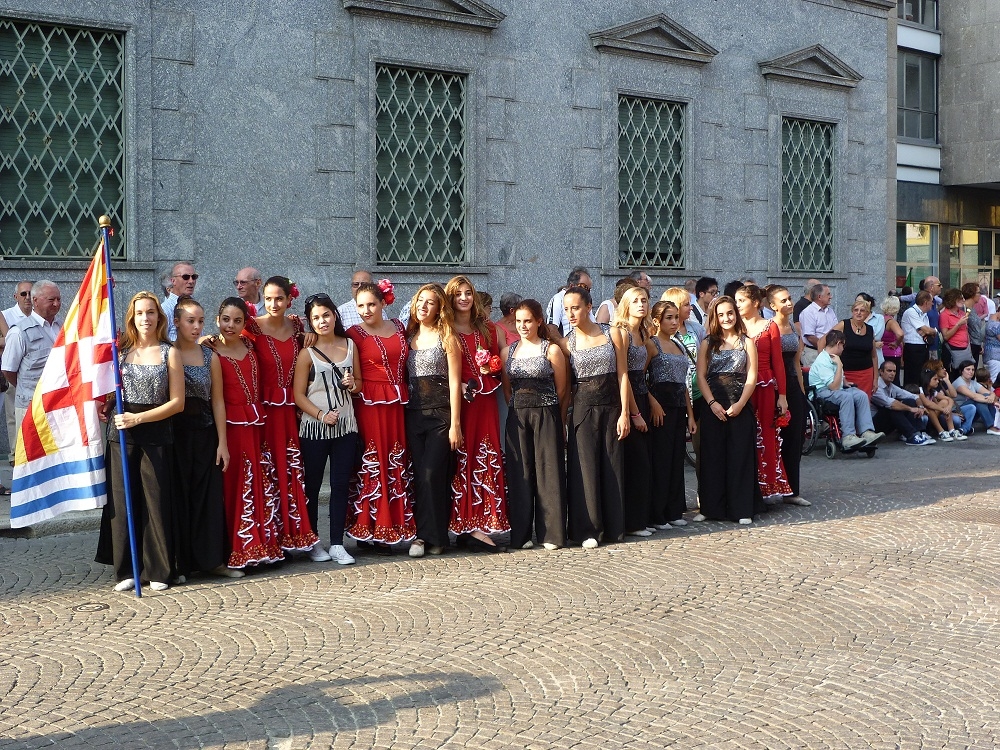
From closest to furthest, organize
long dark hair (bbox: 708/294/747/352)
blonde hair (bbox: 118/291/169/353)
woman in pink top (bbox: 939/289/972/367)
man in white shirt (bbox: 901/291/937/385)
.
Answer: blonde hair (bbox: 118/291/169/353), long dark hair (bbox: 708/294/747/352), man in white shirt (bbox: 901/291/937/385), woman in pink top (bbox: 939/289/972/367)

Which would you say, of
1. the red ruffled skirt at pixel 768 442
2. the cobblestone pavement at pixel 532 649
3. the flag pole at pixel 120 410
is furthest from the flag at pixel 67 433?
the red ruffled skirt at pixel 768 442

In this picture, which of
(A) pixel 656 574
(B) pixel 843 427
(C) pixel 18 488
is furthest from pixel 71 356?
(B) pixel 843 427

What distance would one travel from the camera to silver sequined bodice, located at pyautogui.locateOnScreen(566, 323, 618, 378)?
28.2 ft

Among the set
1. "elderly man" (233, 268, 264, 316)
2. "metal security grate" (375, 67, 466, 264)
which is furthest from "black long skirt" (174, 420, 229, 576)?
"metal security grate" (375, 67, 466, 264)

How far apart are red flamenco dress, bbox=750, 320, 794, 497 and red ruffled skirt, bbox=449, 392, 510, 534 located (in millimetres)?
2554

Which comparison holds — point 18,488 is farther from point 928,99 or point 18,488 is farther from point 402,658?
point 928,99

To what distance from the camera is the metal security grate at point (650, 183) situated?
652 inches

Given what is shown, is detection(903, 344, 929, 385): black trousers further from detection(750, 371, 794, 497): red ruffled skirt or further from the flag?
the flag

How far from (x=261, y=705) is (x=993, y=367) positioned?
1490cm

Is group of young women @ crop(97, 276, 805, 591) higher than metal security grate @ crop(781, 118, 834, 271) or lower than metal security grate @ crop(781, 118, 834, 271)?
lower

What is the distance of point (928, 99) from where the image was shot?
28.0 metres

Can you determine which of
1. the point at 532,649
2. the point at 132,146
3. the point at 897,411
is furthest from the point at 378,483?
the point at 897,411

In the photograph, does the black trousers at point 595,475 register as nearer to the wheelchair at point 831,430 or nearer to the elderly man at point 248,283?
the elderly man at point 248,283

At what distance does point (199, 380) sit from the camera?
294 inches
